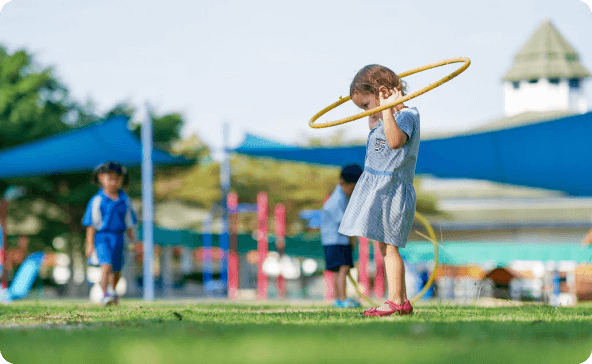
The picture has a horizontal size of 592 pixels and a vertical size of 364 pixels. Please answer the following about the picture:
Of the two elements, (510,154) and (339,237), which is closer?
(339,237)

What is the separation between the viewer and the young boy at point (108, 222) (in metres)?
7.36

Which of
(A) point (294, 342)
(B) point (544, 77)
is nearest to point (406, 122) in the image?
(A) point (294, 342)

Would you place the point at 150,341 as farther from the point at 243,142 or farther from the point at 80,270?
the point at 80,270

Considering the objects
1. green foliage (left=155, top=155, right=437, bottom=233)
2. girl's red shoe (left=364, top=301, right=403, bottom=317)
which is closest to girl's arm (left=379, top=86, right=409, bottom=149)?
girl's red shoe (left=364, top=301, right=403, bottom=317)

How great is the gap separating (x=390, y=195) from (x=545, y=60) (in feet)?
166

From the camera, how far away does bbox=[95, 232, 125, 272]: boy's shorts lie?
7352mm

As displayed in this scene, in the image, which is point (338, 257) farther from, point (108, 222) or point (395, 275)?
point (395, 275)

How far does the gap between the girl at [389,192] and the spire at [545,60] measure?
162 feet

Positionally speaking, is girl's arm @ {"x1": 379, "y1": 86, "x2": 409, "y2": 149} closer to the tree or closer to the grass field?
the grass field

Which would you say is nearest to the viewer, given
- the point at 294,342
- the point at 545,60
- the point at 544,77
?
the point at 294,342

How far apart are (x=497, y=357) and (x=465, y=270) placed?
19.2m

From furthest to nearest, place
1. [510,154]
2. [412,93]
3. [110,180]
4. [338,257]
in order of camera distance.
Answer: [510,154], [110,180], [338,257], [412,93]

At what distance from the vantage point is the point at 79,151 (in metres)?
15.4

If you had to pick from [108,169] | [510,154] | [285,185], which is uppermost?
[285,185]
